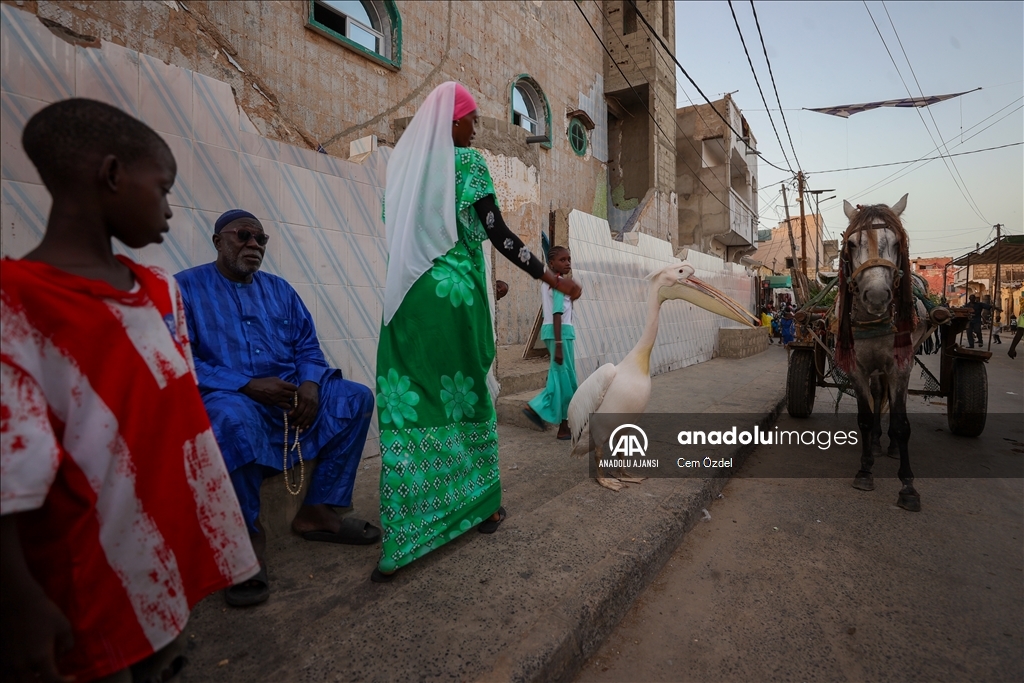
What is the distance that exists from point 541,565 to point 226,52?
5123 millimetres

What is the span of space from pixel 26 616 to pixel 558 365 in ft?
11.9

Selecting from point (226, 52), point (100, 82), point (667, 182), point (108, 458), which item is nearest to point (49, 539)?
point (108, 458)

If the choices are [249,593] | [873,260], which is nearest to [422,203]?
[249,593]

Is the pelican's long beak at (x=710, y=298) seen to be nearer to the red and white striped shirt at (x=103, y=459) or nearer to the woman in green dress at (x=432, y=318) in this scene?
the woman in green dress at (x=432, y=318)

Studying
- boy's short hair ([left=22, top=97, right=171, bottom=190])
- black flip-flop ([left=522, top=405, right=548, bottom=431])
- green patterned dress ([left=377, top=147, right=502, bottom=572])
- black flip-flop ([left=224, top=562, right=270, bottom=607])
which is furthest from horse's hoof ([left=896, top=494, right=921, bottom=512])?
boy's short hair ([left=22, top=97, right=171, bottom=190])

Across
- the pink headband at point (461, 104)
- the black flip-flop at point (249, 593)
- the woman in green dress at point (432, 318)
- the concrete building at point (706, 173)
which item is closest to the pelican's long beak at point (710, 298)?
the woman in green dress at point (432, 318)

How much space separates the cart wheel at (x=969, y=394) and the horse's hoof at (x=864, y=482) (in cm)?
194

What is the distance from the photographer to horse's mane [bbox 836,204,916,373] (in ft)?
11.2

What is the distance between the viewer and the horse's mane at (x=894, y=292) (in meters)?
3.40

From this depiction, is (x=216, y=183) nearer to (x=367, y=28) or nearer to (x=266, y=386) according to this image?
(x=266, y=386)

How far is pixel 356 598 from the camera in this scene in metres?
1.90

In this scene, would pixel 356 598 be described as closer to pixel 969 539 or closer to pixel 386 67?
pixel 969 539

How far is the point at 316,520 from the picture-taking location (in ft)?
7.85

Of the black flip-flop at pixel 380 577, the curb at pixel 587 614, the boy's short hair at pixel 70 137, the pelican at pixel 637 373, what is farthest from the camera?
the pelican at pixel 637 373
